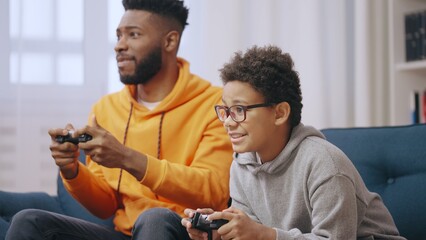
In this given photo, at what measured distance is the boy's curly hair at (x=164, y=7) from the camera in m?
2.03

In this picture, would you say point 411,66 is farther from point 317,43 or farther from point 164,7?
point 164,7

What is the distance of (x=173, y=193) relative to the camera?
1785mm

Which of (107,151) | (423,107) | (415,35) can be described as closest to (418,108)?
(423,107)

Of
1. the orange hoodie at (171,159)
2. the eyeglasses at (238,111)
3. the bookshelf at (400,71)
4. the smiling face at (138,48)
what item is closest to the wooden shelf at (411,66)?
the bookshelf at (400,71)

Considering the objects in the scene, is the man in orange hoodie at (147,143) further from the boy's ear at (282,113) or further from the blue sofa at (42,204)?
the boy's ear at (282,113)

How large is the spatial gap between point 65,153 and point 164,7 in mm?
572

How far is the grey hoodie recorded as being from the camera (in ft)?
4.59

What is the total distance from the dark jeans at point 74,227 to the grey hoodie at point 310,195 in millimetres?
207

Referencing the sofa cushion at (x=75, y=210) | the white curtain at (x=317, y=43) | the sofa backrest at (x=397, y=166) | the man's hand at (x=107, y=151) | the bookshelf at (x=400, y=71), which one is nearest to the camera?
the man's hand at (x=107, y=151)

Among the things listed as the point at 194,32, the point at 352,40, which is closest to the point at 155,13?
the point at 194,32

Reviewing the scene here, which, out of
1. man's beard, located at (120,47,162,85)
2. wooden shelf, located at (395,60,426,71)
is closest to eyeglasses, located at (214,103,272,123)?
man's beard, located at (120,47,162,85)

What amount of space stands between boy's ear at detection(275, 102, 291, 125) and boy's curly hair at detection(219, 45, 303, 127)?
1 cm

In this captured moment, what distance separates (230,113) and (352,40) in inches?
65.4

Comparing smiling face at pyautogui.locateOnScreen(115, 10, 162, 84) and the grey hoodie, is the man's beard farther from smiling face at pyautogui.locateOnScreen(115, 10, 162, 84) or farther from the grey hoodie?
the grey hoodie
